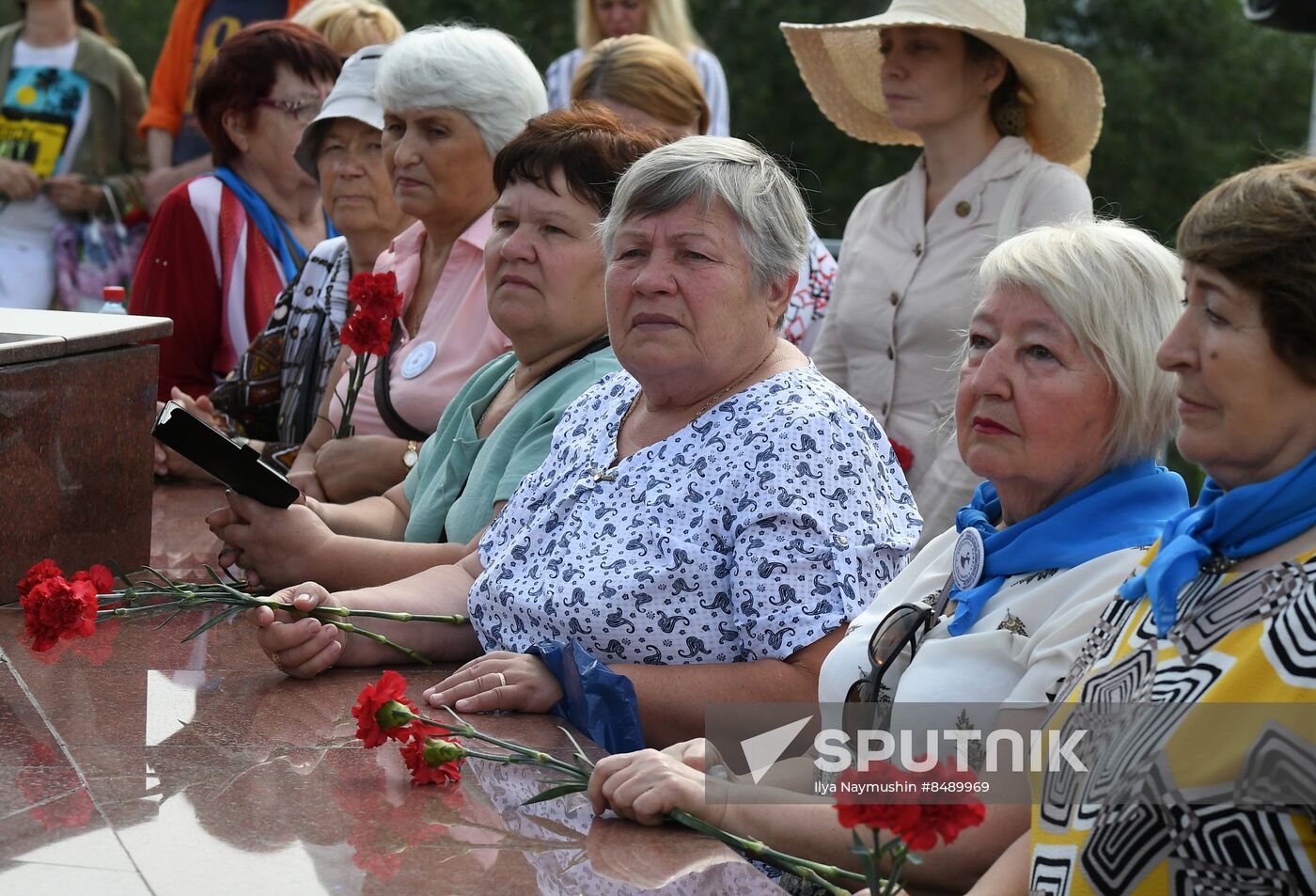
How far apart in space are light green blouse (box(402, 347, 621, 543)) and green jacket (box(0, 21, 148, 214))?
164 inches

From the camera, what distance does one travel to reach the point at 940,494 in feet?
15.5

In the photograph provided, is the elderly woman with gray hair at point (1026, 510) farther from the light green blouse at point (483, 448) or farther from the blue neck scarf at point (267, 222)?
the blue neck scarf at point (267, 222)

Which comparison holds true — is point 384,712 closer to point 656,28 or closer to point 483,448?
point 483,448

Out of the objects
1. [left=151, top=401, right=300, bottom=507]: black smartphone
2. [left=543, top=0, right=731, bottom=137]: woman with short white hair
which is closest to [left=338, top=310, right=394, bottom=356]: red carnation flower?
[left=151, top=401, right=300, bottom=507]: black smartphone

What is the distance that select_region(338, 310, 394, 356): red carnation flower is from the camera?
168 inches

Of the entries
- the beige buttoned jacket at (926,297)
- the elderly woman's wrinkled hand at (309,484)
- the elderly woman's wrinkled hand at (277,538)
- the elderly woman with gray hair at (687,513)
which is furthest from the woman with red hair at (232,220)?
the elderly woman with gray hair at (687,513)

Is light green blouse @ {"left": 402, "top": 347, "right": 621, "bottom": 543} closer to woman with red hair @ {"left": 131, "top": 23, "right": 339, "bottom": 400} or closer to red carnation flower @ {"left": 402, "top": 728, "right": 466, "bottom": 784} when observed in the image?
red carnation flower @ {"left": 402, "top": 728, "right": 466, "bottom": 784}

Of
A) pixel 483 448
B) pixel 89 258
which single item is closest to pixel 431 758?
pixel 483 448

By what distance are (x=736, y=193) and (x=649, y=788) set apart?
1225 mm

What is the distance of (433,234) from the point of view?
4.75 m

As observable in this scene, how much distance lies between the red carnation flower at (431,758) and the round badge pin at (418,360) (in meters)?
1.88

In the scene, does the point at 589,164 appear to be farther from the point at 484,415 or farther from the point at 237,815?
the point at 237,815

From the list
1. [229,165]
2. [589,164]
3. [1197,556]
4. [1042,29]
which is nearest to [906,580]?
[1197,556]

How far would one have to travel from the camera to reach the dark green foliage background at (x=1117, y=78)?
765 inches
